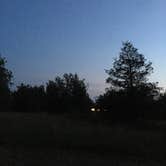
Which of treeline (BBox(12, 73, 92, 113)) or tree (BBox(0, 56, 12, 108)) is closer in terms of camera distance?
tree (BBox(0, 56, 12, 108))

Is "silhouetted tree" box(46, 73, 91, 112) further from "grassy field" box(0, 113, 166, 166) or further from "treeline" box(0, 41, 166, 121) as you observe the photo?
"grassy field" box(0, 113, 166, 166)

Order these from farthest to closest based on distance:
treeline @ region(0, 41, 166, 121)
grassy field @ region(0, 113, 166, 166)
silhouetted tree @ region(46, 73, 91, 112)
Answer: silhouetted tree @ region(46, 73, 91, 112)
treeline @ region(0, 41, 166, 121)
grassy field @ region(0, 113, 166, 166)

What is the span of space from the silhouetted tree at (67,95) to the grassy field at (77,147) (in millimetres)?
56721

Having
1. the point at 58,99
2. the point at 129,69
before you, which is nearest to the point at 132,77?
the point at 129,69

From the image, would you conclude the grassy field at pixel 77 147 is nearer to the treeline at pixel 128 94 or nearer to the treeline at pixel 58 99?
the treeline at pixel 128 94

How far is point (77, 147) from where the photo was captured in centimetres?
2077

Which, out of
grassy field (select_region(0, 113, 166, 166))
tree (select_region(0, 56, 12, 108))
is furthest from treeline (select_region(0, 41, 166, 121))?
grassy field (select_region(0, 113, 166, 166))

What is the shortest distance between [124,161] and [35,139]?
21.3ft

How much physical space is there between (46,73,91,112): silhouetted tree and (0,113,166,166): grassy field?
56721 mm

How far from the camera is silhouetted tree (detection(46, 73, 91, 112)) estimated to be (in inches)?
3811

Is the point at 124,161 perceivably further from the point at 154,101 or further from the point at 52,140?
the point at 154,101

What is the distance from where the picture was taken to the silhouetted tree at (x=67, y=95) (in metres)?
96.8

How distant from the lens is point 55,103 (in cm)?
10194

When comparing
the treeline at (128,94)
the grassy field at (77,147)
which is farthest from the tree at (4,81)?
the grassy field at (77,147)
